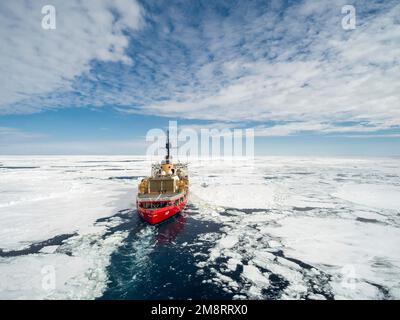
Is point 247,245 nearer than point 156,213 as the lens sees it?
Yes

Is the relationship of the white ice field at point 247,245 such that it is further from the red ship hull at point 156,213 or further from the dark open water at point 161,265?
the red ship hull at point 156,213

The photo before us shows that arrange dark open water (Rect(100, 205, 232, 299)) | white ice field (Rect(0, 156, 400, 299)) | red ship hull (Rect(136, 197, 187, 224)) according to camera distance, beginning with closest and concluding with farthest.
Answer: dark open water (Rect(100, 205, 232, 299)) → white ice field (Rect(0, 156, 400, 299)) → red ship hull (Rect(136, 197, 187, 224))

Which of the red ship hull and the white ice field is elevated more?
the red ship hull

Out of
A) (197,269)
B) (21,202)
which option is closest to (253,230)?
(197,269)

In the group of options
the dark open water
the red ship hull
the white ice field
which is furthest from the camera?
the red ship hull

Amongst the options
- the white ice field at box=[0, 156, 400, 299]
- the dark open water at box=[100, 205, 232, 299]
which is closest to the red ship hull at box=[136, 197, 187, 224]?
the dark open water at box=[100, 205, 232, 299]

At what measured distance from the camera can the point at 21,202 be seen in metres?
22.3

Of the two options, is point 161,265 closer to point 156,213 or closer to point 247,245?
point 247,245

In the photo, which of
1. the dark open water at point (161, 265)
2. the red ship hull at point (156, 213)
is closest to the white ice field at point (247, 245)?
the dark open water at point (161, 265)

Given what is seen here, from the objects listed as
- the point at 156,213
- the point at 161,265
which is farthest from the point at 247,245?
the point at 156,213

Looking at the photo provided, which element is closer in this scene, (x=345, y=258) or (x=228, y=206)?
(x=345, y=258)

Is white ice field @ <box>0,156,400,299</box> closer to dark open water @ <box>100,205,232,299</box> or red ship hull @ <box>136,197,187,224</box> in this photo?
dark open water @ <box>100,205,232,299</box>
